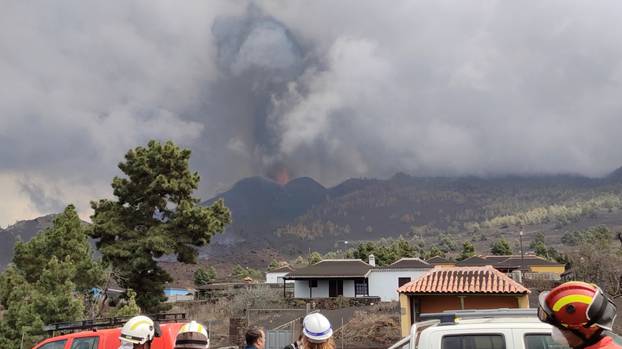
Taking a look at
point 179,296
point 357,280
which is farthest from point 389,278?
point 179,296

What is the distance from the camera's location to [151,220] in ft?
85.5

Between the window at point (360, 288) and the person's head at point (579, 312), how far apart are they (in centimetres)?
5082

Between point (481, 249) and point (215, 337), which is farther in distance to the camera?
point (481, 249)

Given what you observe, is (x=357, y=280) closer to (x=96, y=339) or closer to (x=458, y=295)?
(x=458, y=295)

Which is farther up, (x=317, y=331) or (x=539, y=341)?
(x=317, y=331)

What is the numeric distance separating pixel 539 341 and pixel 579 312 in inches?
121

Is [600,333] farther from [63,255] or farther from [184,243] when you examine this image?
[184,243]

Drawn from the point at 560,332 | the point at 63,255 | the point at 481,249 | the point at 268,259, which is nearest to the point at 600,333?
the point at 560,332

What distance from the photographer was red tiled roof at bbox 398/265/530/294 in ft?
55.9

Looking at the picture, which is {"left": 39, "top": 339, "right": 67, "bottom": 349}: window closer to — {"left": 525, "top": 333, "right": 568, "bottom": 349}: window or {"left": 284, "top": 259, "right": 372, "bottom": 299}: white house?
{"left": 525, "top": 333, "right": 568, "bottom": 349}: window

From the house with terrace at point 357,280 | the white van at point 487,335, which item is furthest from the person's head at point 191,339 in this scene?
the house with terrace at point 357,280

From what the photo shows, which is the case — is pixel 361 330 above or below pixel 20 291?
below

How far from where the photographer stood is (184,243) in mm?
25734

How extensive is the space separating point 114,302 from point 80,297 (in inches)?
259
